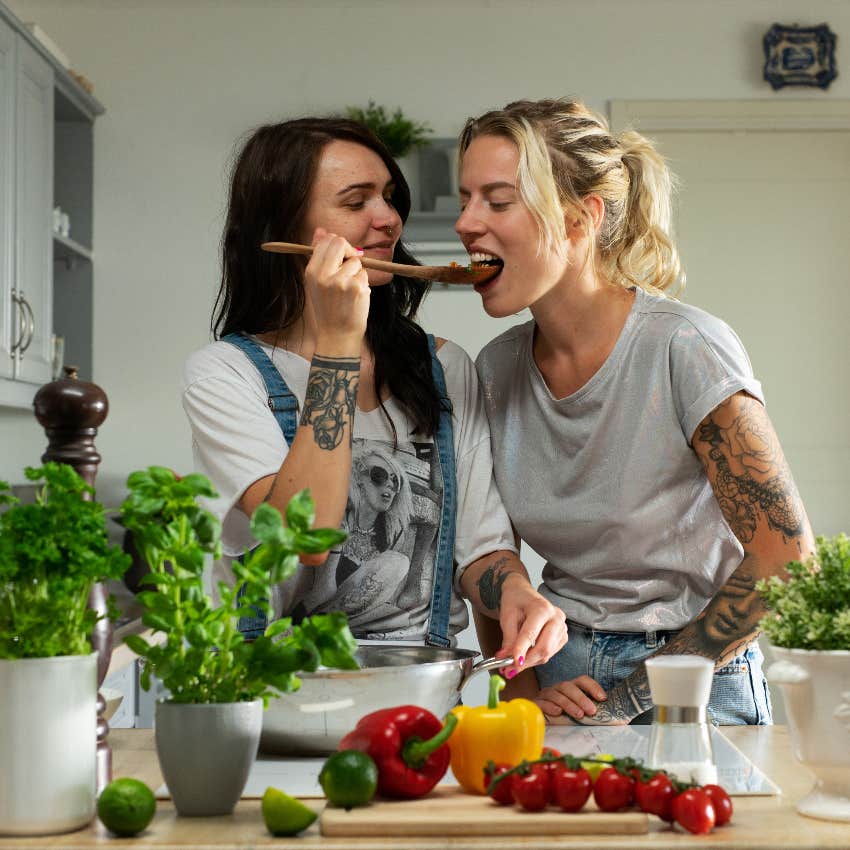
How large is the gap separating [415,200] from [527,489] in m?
2.63

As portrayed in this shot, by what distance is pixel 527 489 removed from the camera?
1.78m

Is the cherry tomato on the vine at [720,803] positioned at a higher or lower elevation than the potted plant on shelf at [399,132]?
lower

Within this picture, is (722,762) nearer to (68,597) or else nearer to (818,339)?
(68,597)

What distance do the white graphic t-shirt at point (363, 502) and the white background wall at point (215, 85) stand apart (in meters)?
2.56

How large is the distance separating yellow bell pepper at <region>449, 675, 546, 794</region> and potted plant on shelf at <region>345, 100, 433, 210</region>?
313cm

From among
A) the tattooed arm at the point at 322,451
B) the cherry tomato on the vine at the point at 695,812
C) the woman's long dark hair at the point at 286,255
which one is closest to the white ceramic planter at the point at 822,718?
the cherry tomato on the vine at the point at 695,812

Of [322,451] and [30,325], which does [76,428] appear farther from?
[30,325]

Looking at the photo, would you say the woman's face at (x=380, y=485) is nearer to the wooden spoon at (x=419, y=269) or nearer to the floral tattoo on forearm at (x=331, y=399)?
the floral tattoo on forearm at (x=331, y=399)

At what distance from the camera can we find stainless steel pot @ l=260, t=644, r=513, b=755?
1.15m

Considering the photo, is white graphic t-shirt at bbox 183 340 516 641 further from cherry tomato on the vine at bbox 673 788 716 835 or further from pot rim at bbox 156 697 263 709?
cherry tomato on the vine at bbox 673 788 716 835

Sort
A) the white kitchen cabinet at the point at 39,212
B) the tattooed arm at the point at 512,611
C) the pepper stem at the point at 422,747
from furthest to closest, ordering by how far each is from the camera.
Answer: the white kitchen cabinet at the point at 39,212
the tattooed arm at the point at 512,611
the pepper stem at the point at 422,747

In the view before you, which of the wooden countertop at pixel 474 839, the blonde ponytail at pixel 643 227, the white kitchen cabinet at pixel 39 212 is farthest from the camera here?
the white kitchen cabinet at pixel 39 212

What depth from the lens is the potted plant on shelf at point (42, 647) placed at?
94 centimetres

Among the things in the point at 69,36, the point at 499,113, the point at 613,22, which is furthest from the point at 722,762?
the point at 69,36
